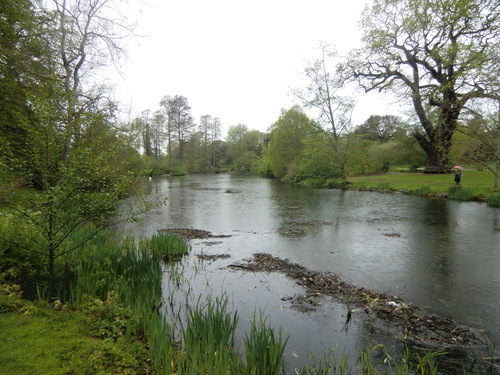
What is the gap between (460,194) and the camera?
18781 mm

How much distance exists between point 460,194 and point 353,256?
47.7ft

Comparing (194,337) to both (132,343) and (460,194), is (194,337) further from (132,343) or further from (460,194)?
(460,194)

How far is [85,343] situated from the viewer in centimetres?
342

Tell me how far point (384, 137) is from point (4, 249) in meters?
64.8

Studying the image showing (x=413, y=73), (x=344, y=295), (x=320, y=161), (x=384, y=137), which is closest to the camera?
(x=344, y=295)

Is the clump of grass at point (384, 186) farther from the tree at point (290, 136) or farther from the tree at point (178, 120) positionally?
the tree at point (178, 120)

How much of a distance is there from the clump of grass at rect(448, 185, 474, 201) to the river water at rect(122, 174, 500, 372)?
3.63ft

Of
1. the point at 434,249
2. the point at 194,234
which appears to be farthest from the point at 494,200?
the point at 194,234

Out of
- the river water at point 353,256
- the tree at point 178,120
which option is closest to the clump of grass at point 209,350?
the river water at point 353,256

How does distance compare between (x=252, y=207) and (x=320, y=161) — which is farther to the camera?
(x=320, y=161)

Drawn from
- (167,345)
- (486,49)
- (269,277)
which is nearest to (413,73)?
(486,49)

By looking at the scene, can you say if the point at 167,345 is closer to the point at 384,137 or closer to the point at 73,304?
the point at 73,304

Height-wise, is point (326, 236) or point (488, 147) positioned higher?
point (488, 147)

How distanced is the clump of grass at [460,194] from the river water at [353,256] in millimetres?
1107
